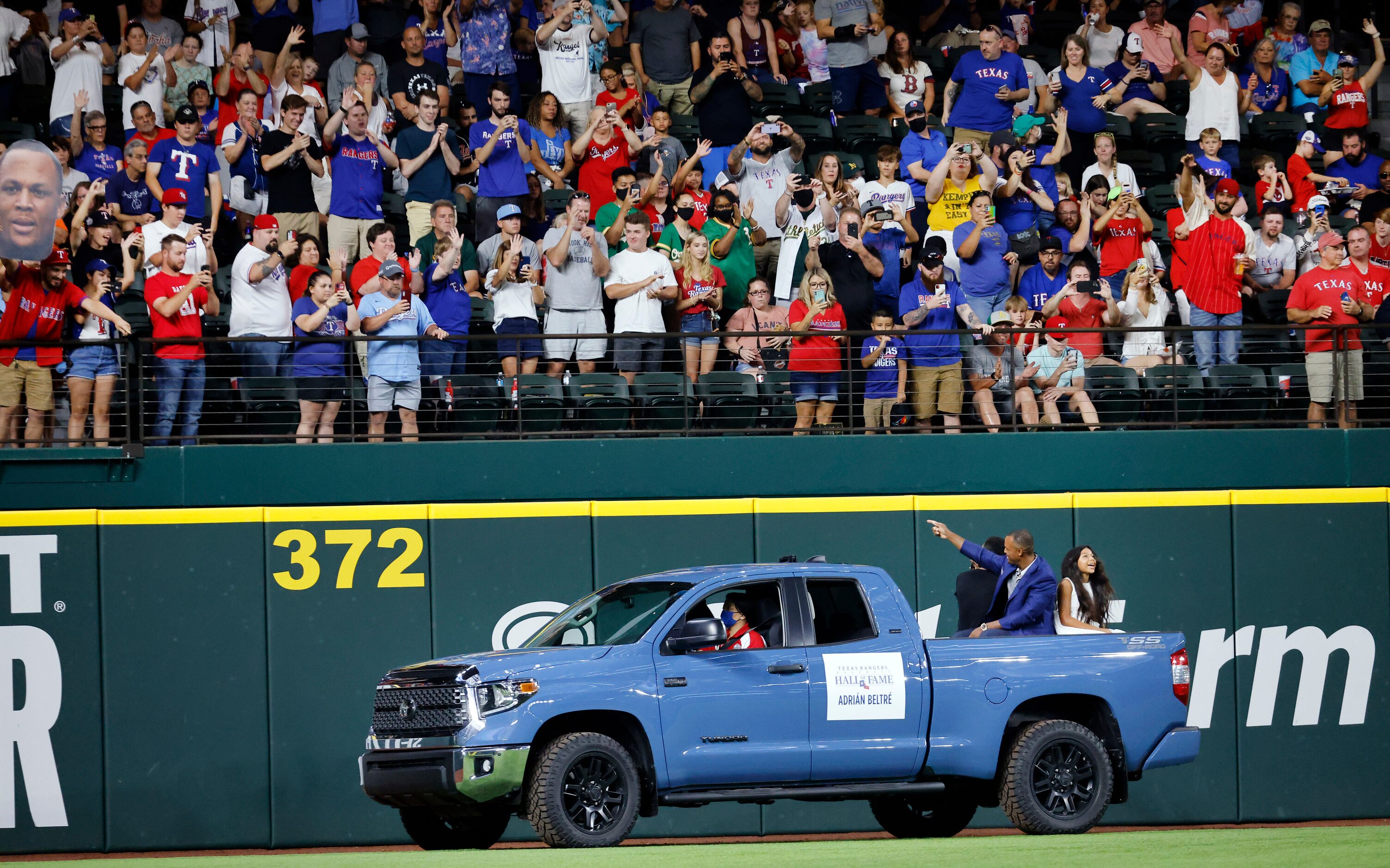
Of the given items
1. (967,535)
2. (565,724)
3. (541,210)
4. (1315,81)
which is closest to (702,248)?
(541,210)

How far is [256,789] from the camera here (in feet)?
46.2

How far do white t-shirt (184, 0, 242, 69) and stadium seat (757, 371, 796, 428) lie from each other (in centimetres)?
752

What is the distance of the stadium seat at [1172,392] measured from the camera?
15461mm

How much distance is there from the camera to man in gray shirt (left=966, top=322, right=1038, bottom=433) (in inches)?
592

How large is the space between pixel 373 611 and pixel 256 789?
72.2 inches

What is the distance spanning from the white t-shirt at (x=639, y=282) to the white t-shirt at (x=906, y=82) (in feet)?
17.8

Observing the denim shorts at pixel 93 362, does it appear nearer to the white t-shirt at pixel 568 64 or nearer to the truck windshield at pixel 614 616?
the truck windshield at pixel 614 616

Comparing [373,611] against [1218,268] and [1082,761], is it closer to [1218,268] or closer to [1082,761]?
[1082,761]

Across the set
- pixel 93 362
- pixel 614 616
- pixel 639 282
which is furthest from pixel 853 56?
pixel 614 616

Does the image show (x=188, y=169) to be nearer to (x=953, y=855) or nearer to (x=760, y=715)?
(x=760, y=715)

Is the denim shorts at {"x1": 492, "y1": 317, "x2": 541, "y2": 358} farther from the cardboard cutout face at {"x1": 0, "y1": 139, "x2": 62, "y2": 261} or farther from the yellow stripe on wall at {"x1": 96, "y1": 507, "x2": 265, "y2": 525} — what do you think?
the cardboard cutout face at {"x1": 0, "y1": 139, "x2": 62, "y2": 261}

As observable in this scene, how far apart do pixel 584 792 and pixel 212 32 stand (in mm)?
11473

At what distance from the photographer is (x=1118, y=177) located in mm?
17828

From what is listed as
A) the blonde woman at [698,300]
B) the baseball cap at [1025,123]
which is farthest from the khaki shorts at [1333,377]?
the blonde woman at [698,300]
